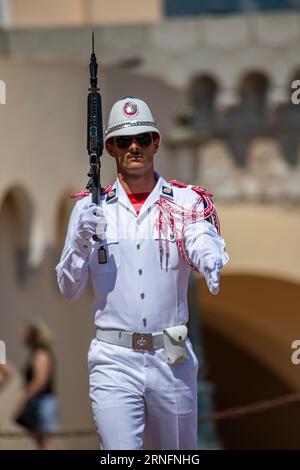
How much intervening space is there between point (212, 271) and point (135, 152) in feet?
1.69

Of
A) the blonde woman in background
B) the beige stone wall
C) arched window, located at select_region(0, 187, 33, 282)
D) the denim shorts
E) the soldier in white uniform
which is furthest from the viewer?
the beige stone wall

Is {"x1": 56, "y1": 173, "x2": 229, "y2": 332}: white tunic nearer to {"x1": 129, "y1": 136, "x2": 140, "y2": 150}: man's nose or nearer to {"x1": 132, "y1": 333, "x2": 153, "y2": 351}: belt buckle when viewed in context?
{"x1": 132, "y1": 333, "x2": 153, "y2": 351}: belt buckle

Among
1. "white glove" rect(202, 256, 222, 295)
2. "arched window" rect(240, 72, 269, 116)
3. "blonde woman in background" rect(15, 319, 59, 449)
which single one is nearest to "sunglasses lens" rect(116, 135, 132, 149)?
"white glove" rect(202, 256, 222, 295)

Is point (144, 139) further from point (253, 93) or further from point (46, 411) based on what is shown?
point (253, 93)

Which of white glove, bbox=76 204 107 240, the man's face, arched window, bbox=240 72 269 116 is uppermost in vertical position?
arched window, bbox=240 72 269 116

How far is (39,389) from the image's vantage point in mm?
10922

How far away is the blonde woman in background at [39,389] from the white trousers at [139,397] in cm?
548

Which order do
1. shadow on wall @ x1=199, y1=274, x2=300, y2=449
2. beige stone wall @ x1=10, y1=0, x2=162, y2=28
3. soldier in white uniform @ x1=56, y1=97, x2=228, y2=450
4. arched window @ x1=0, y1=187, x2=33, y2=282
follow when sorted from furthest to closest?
beige stone wall @ x1=10, y1=0, x2=162, y2=28 < shadow on wall @ x1=199, y1=274, x2=300, y2=449 < arched window @ x1=0, y1=187, x2=33, y2=282 < soldier in white uniform @ x1=56, y1=97, x2=228, y2=450

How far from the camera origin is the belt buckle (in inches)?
208

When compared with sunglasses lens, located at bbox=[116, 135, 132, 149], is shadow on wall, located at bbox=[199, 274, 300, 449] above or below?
below

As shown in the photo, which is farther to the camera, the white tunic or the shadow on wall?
the shadow on wall

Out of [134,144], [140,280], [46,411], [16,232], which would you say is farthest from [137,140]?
[16,232]

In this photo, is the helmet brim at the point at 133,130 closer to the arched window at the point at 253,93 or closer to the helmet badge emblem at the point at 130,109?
the helmet badge emblem at the point at 130,109
